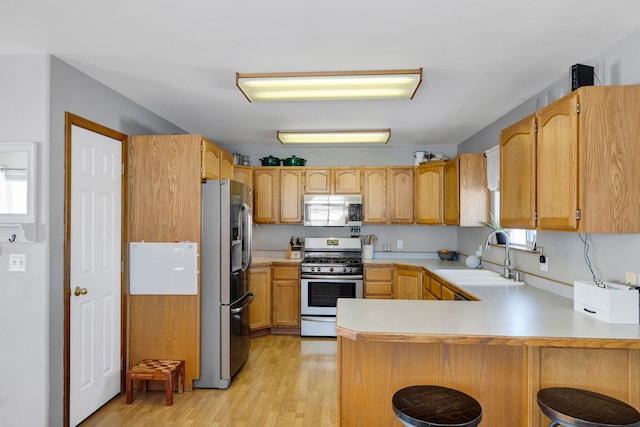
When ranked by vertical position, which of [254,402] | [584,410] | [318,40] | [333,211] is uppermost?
[318,40]

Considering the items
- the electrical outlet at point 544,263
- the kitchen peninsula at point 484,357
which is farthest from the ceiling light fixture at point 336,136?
the kitchen peninsula at point 484,357

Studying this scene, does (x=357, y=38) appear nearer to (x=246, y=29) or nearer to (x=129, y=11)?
(x=246, y=29)

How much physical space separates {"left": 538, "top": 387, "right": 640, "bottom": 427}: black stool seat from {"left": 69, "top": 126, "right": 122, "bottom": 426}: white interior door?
287 centimetres

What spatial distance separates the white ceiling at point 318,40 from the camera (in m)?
1.86

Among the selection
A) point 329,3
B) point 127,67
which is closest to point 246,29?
point 329,3

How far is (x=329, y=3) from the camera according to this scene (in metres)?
1.81

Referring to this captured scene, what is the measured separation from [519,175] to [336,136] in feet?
6.94

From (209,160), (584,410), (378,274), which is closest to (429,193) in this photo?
(378,274)

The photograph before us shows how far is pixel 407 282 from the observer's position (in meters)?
4.62

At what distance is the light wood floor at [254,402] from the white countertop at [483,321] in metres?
1.08

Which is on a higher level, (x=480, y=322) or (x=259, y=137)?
(x=259, y=137)

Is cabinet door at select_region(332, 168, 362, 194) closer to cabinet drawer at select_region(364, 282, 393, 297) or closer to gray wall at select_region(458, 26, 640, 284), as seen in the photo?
cabinet drawer at select_region(364, 282, 393, 297)

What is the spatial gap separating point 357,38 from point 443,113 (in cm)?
182

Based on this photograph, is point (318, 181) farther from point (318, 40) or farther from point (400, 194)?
point (318, 40)
